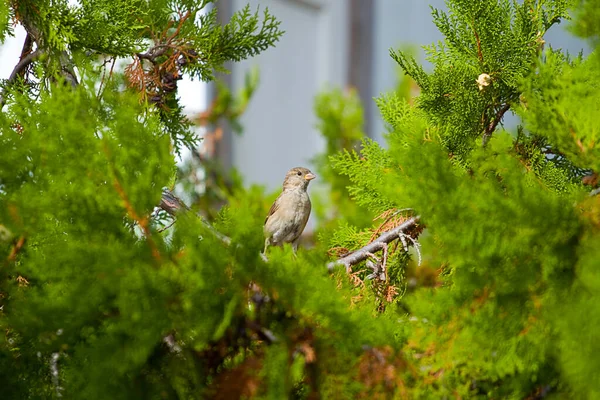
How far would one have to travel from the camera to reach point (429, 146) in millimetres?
660

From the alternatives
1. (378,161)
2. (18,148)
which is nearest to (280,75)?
(378,161)

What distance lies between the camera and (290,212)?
2.40m

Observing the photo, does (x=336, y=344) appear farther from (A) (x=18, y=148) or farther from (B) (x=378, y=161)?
(B) (x=378, y=161)

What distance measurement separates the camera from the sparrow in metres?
2.38

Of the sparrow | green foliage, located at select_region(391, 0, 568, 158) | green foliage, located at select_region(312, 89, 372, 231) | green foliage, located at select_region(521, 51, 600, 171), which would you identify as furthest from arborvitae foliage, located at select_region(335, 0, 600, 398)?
the sparrow

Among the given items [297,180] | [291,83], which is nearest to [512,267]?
[297,180]

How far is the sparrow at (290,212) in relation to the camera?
238 centimetres

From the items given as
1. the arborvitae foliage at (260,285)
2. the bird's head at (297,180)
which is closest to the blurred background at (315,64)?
the bird's head at (297,180)

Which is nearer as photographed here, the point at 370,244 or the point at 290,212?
the point at 370,244

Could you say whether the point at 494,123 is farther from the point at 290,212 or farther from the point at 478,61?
the point at 290,212

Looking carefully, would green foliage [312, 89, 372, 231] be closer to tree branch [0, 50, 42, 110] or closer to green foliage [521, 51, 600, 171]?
tree branch [0, 50, 42, 110]

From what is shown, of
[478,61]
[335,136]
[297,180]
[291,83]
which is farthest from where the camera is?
[291,83]

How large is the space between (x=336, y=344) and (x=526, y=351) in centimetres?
16

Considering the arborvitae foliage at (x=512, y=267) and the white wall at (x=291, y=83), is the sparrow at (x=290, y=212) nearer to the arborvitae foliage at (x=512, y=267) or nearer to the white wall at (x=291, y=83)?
the arborvitae foliage at (x=512, y=267)
